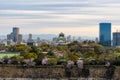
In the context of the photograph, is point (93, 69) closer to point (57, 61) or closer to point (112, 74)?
point (112, 74)

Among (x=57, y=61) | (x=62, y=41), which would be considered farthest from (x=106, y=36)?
(x=57, y=61)

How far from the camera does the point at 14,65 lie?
4044 cm

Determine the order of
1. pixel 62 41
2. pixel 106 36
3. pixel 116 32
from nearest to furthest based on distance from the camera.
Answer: pixel 62 41 < pixel 116 32 < pixel 106 36

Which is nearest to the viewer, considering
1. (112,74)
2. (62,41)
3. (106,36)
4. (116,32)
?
(112,74)

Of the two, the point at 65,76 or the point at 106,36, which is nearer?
the point at 65,76

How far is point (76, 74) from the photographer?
128 feet

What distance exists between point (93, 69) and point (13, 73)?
241 inches

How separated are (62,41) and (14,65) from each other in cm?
7238

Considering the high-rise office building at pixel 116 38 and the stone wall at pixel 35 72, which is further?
the high-rise office building at pixel 116 38

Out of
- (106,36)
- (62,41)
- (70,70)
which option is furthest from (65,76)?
(106,36)

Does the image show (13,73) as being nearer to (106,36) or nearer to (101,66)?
(101,66)

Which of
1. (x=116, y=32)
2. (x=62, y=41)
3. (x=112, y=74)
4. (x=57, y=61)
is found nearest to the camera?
(x=112, y=74)

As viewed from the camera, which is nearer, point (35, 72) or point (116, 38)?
point (35, 72)

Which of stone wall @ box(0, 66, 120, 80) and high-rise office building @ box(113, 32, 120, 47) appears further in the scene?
high-rise office building @ box(113, 32, 120, 47)
